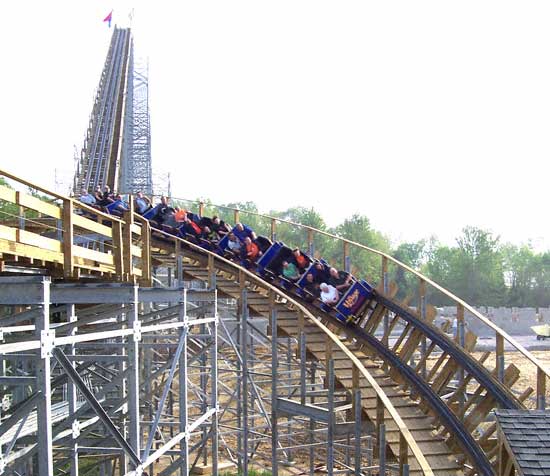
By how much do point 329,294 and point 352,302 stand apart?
1.82 feet

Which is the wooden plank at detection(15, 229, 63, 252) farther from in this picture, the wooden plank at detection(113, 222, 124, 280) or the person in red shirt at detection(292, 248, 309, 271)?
the person in red shirt at detection(292, 248, 309, 271)

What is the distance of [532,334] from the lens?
161ft

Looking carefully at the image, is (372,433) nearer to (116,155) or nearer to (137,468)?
(137,468)

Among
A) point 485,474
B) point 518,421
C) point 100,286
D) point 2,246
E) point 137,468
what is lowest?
point 485,474

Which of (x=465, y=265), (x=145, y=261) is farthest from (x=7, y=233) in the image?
(x=465, y=265)

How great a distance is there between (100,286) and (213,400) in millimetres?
4709

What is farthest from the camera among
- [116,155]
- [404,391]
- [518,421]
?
[116,155]

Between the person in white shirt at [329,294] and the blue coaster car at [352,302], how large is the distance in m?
0.22

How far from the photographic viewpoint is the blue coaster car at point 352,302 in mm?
14883

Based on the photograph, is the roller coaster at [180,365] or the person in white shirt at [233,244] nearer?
the roller coaster at [180,365]

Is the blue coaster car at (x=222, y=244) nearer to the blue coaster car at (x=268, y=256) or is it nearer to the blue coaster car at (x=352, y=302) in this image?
the blue coaster car at (x=268, y=256)

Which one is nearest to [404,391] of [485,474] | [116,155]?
[485,474]

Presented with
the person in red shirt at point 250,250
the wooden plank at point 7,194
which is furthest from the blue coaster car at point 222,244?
the wooden plank at point 7,194

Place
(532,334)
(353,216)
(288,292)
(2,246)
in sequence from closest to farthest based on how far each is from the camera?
(2,246) → (288,292) → (532,334) → (353,216)
